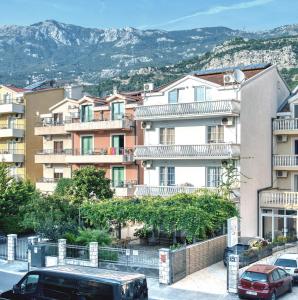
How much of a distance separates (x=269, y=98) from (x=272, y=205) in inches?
316

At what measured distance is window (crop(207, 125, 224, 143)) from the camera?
3666cm

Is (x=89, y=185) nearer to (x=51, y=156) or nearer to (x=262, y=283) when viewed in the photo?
(x=51, y=156)

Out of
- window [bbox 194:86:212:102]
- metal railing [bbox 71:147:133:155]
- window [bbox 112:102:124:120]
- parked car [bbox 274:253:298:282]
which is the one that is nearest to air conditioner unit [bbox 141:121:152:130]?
metal railing [bbox 71:147:133:155]

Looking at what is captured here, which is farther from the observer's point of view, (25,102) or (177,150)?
(25,102)

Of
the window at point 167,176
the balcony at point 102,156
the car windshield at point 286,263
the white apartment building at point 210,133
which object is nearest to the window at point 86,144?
the balcony at point 102,156

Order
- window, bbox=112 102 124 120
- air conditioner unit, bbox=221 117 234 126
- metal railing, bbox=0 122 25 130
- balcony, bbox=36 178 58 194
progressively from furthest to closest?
1. metal railing, bbox=0 122 25 130
2. balcony, bbox=36 178 58 194
3. window, bbox=112 102 124 120
4. air conditioner unit, bbox=221 117 234 126

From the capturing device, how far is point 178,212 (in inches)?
1137

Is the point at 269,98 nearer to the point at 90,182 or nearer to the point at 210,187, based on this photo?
the point at 210,187

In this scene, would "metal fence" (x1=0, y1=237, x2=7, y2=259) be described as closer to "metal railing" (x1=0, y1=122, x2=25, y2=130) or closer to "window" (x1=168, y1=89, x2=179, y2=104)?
"window" (x1=168, y1=89, x2=179, y2=104)

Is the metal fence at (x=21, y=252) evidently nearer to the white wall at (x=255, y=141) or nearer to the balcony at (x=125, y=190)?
the balcony at (x=125, y=190)

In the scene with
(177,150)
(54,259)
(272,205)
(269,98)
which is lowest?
(54,259)

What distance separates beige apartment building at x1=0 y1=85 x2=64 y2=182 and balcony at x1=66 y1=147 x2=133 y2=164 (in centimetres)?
844

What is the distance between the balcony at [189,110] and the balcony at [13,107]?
16910 mm

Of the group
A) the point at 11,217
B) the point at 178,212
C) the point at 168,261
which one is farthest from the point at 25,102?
the point at 168,261
